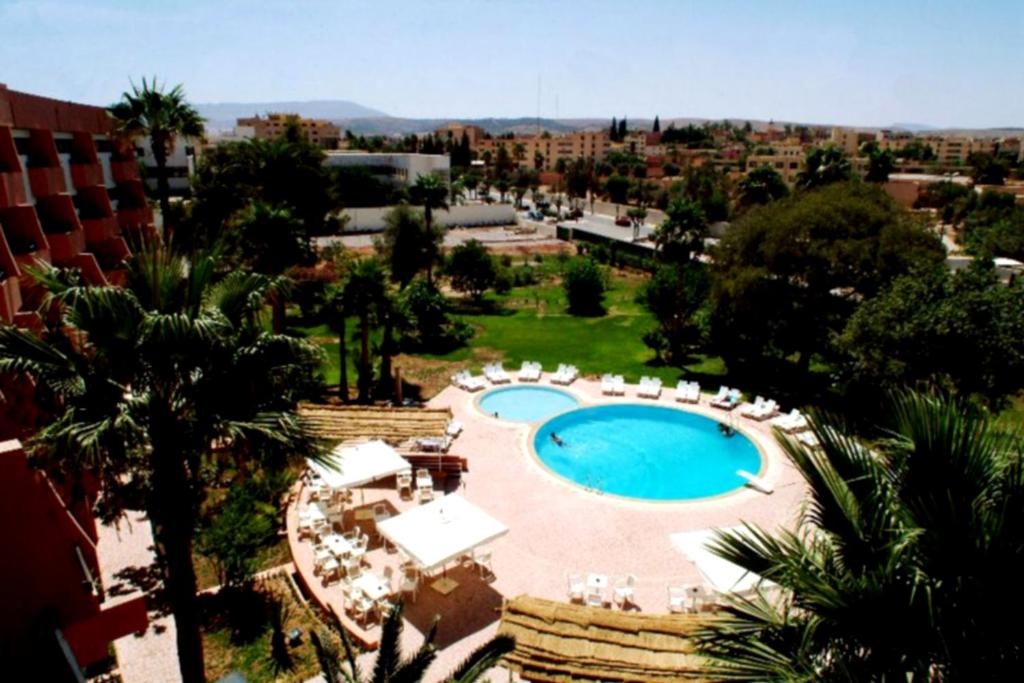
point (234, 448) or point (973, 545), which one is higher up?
point (973, 545)

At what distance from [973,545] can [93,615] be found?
900 cm

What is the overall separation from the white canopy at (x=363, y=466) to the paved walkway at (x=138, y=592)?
4.18 metres

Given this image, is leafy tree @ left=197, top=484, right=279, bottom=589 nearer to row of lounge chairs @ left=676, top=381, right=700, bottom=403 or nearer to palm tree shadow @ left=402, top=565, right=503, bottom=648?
palm tree shadow @ left=402, top=565, right=503, bottom=648

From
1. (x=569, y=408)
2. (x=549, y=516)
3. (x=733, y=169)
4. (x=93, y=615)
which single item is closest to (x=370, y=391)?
(x=569, y=408)

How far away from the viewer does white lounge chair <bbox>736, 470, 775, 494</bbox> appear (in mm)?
18391

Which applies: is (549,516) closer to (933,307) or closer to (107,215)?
(933,307)

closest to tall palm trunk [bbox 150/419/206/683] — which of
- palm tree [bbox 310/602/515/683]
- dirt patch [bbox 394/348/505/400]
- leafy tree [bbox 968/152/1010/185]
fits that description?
palm tree [bbox 310/602/515/683]

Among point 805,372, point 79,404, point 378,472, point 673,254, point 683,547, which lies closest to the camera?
point 79,404

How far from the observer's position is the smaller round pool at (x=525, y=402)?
24484 mm

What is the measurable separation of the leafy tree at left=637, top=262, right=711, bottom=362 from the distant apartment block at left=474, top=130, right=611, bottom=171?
129 meters

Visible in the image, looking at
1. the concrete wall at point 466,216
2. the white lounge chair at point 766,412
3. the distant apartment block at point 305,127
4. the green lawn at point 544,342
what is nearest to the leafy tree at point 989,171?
the concrete wall at point 466,216

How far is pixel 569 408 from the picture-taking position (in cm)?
2456

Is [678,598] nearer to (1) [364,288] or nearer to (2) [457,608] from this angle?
(2) [457,608]

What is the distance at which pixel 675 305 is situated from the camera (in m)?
30.1
